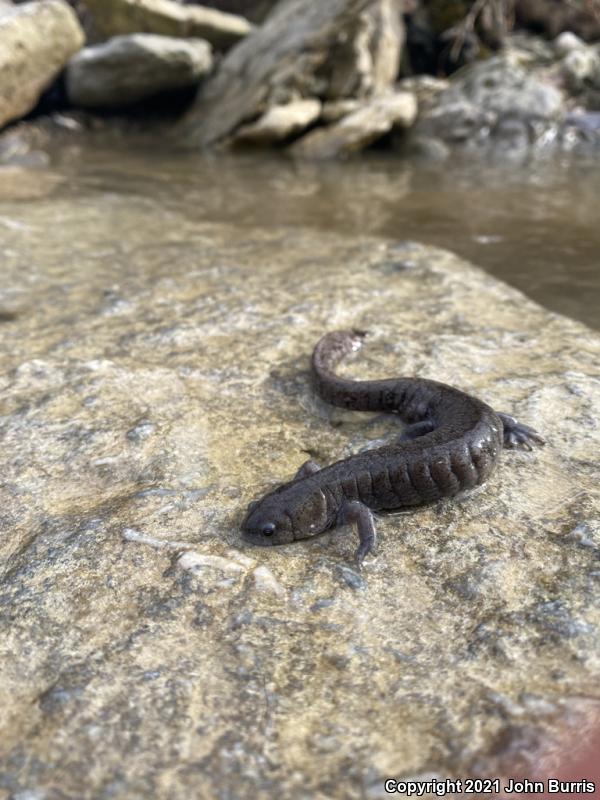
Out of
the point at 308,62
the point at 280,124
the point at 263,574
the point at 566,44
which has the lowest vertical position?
the point at 280,124

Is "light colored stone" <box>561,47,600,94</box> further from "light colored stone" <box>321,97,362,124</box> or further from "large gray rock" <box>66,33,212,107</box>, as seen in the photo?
"large gray rock" <box>66,33,212,107</box>

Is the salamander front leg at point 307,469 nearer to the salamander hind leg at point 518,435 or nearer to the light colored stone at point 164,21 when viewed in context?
the salamander hind leg at point 518,435

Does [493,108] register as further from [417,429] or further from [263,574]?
[263,574]

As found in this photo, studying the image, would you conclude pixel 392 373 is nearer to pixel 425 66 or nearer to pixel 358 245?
pixel 358 245

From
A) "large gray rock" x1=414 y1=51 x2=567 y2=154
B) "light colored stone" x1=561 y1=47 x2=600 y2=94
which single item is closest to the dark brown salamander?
"large gray rock" x1=414 y1=51 x2=567 y2=154

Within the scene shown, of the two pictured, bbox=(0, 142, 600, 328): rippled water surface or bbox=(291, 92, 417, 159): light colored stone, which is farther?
bbox=(291, 92, 417, 159): light colored stone

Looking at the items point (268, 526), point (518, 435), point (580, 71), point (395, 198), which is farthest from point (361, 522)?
point (580, 71)

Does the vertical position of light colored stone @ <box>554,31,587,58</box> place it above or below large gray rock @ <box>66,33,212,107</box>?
above

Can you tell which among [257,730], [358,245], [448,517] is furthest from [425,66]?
[257,730]
